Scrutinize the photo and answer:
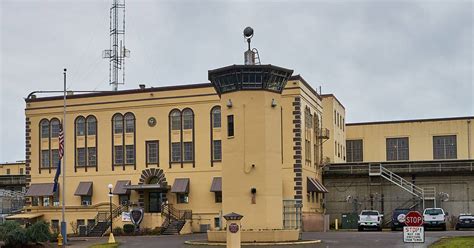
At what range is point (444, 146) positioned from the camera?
8081cm

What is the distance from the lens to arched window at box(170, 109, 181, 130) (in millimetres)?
61938

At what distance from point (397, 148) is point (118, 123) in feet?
106

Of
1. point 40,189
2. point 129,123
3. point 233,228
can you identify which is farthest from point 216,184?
point 233,228

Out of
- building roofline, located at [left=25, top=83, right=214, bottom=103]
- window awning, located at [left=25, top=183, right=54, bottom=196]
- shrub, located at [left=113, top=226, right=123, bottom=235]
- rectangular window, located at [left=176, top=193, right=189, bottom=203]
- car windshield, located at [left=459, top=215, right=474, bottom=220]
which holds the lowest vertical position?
shrub, located at [left=113, top=226, right=123, bottom=235]

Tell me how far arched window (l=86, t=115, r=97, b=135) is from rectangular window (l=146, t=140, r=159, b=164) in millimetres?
5018

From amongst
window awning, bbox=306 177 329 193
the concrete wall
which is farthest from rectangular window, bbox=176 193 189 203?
the concrete wall

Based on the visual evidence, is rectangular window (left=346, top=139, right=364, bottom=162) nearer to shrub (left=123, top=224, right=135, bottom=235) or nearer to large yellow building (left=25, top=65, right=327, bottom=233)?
large yellow building (left=25, top=65, right=327, bottom=233)

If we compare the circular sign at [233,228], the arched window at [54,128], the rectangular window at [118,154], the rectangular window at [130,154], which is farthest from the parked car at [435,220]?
the arched window at [54,128]

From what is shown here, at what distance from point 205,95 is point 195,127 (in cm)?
261

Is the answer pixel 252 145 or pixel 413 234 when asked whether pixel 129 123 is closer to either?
pixel 252 145

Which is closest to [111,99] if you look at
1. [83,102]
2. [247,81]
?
[83,102]

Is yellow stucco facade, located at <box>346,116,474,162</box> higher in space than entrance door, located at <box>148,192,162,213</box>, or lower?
higher

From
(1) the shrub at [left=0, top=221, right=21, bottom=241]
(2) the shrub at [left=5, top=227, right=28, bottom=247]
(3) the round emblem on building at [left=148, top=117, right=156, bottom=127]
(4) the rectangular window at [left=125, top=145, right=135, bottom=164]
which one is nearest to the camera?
(1) the shrub at [left=0, top=221, right=21, bottom=241]

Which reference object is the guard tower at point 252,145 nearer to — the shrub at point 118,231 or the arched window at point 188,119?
the shrub at point 118,231
